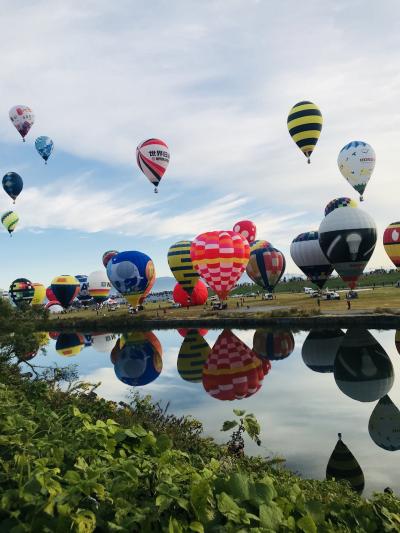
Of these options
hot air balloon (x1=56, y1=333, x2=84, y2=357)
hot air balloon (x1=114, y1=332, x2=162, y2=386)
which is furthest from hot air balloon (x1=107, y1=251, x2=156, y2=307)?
hot air balloon (x1=114, y1=332, x2=162, y2=386)

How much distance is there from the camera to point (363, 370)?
21.6m

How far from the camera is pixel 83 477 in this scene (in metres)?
4.34

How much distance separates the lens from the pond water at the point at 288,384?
12.6m

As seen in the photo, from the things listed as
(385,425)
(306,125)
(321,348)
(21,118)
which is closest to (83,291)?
(21,118)

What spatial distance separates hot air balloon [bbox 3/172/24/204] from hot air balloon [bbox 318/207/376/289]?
4506 centimetres

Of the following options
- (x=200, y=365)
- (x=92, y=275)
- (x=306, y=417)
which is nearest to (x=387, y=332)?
(x=200, y=365)

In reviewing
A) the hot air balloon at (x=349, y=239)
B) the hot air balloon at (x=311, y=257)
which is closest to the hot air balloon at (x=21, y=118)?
the hot air balloon at (x=311, y=257)

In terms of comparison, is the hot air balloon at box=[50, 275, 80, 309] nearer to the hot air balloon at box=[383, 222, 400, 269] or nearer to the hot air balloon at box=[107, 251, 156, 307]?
the hot air balloon at box=[107, 251, 156, 307]

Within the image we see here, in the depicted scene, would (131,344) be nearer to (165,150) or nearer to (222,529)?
(165,150)

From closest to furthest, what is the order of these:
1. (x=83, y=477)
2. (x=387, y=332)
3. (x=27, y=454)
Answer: (x=83, y=477) < (x=27, y=454) < (x=387, y=332)

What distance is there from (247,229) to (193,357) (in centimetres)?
4613

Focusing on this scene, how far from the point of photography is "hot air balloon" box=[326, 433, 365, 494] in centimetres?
1065

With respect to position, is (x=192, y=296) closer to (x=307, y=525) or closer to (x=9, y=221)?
(x=9, y=221)

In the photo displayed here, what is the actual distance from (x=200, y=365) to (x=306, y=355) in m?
6.50
